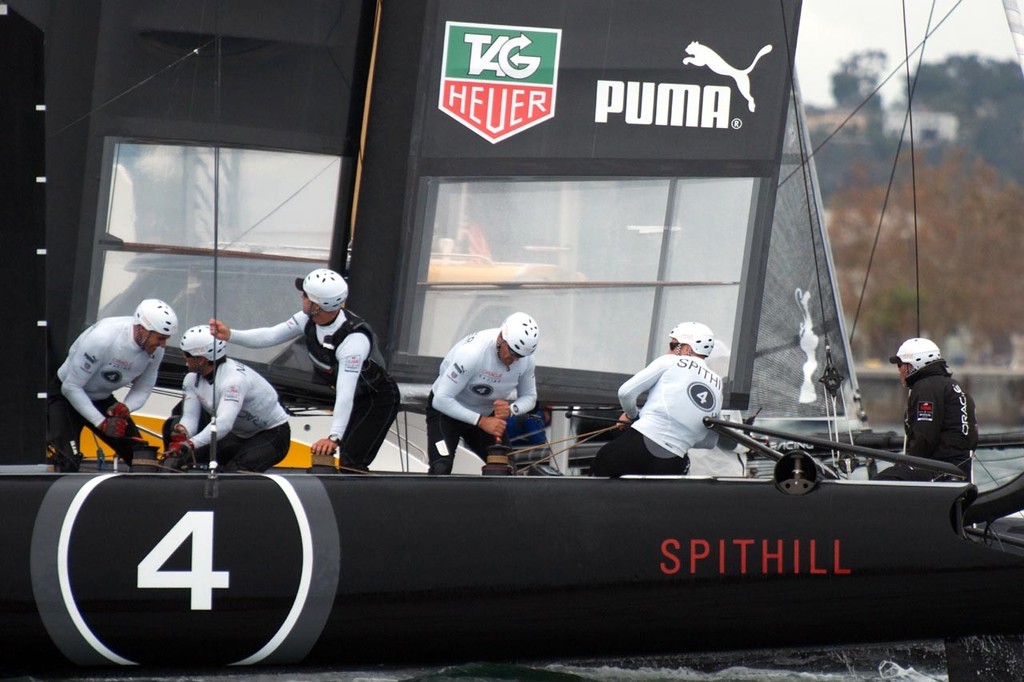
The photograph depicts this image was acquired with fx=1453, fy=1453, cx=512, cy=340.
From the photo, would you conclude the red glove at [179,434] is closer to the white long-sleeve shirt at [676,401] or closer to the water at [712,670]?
the water at [712,670]

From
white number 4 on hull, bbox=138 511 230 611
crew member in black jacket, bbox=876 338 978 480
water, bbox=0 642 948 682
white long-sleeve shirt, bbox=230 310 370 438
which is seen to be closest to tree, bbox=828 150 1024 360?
crew member in black jacket, bbox=876 338 978 480

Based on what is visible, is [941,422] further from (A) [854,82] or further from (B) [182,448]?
(A) [854,82]

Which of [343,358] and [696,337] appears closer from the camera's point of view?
[696,337]

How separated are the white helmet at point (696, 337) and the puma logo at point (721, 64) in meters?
1.15

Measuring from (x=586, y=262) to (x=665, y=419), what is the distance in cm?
110

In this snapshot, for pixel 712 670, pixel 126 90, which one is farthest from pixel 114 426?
pixel 712 670

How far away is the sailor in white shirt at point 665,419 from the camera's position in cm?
448

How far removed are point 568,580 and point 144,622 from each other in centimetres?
113

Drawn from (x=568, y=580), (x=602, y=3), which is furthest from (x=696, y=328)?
(x=602, y=3)

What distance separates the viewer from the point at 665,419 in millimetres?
4492

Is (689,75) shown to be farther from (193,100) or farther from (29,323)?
(29,323)

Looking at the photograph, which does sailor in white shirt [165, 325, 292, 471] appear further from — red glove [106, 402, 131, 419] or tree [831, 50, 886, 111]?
tree [831, 50, 886, 111]

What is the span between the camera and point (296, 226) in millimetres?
5582

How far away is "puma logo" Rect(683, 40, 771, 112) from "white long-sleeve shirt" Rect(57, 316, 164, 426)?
2.20m
